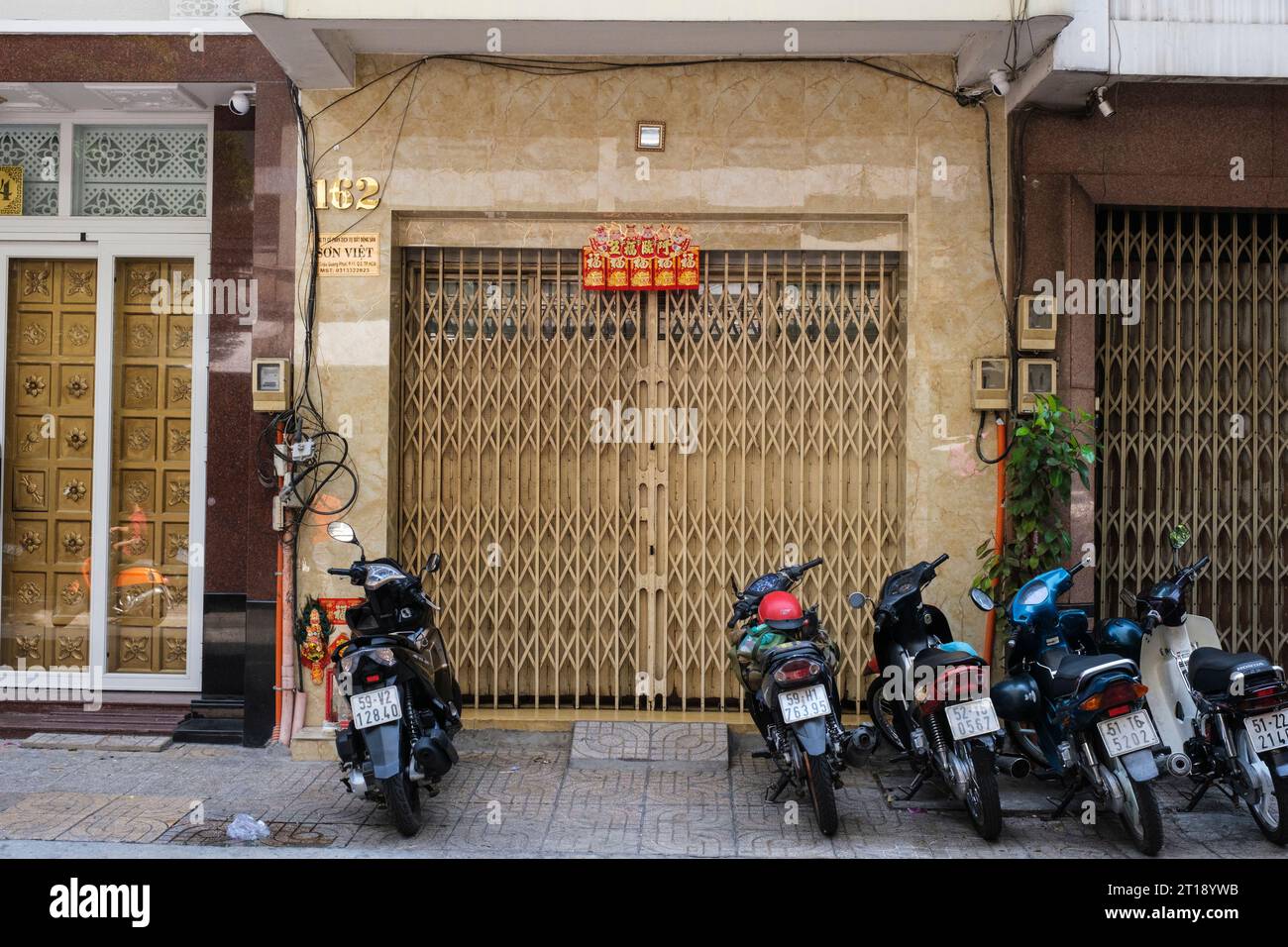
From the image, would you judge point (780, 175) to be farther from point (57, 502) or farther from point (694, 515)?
point (57, 502)

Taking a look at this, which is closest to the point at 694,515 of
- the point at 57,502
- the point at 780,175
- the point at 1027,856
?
the point at 780,175

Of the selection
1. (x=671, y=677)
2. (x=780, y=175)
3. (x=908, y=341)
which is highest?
(x=780, y=175)

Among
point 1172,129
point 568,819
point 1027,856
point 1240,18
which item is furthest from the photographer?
point 1172,129

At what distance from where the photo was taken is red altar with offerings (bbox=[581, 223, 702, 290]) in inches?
268

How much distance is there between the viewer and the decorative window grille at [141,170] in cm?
727

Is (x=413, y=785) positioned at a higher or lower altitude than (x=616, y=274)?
lower

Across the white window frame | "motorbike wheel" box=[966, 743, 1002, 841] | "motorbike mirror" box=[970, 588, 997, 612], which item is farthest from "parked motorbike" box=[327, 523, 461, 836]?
the white window frame

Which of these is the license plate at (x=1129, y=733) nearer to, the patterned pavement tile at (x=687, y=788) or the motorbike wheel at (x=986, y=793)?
the motorbike wheel at (x=986, y=793)

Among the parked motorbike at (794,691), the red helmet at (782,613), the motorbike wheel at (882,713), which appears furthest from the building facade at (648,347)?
the red helmet at (782,613)

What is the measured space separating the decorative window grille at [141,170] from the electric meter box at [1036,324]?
506cm

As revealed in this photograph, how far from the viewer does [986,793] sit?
5.12 m

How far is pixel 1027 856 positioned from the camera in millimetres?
5047

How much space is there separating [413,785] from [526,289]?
10.2ft

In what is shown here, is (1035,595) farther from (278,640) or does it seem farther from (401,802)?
(278,640)
